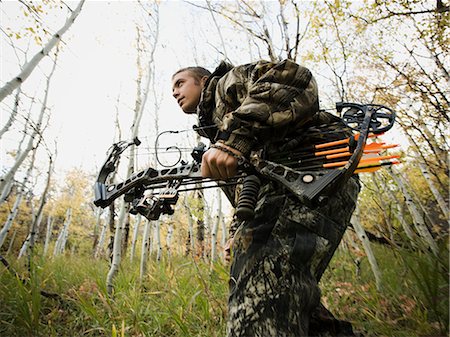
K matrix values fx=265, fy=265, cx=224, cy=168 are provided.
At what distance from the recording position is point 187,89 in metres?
2.31

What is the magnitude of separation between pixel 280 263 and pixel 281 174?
1.37 feet

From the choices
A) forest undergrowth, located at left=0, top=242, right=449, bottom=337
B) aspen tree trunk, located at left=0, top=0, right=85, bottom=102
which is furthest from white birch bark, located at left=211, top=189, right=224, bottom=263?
aspen tree trunk, located at left=0, top=0, right=85, bottom=102

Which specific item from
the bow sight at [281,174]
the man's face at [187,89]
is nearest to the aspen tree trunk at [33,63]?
the bow sight at [281,174]

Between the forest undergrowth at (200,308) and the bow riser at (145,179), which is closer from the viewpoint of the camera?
the bow riser at (145,179)

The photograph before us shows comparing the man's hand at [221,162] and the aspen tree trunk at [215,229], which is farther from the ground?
the aspen tree trunk at [215,229]

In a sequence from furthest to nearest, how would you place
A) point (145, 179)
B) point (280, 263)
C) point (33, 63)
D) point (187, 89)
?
1. point (33, 63)
2. point (187, 89)
3. point (145, 179)
4. point (280, 263)

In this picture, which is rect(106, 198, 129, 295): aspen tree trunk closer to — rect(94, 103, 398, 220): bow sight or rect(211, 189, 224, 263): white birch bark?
rect(94, 103, 398, 220): bow sight

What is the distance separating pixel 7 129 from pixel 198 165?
1251 cm

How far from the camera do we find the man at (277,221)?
1.19 m

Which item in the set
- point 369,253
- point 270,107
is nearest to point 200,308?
point 270,107

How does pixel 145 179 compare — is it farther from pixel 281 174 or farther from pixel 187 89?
pixel 281 174

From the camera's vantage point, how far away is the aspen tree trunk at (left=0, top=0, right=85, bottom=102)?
11.9 ft

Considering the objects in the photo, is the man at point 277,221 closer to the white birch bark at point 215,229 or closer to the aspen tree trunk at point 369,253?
the aspen tree trunk at point 369,253

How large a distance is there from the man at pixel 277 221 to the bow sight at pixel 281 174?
11cm
